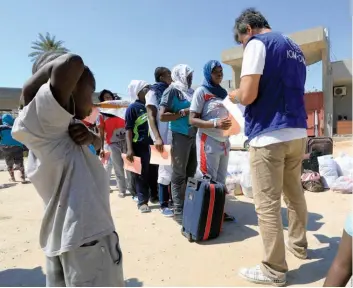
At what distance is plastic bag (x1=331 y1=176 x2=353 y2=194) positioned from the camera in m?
4.40

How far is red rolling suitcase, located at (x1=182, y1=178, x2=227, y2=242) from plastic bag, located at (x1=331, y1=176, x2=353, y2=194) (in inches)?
97.1

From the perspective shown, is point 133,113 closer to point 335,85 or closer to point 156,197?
point 156,197

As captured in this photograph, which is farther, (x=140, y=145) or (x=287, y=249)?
(x=140, y=145)

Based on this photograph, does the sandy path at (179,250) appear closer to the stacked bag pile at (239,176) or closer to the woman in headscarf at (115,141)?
the stacked bag pile at (239,176)

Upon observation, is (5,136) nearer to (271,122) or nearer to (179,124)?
(179,124)

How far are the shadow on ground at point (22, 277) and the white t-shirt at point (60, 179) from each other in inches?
51.5

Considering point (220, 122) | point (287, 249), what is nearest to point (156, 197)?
point (220, 122)

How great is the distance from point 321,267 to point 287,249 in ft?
1.07

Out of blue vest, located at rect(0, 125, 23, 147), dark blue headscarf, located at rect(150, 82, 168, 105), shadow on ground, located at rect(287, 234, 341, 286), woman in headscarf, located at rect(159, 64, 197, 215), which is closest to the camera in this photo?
shadow on ground, located at rect(287, 234, 341, 286)

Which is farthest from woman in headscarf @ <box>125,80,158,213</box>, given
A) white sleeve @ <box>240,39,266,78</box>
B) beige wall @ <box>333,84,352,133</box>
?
beige wall @ <box>333,84,352,133</box>

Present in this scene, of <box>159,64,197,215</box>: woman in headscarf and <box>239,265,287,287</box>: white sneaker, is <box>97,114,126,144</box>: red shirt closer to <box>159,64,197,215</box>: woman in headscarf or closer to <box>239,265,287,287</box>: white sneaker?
<box>159,64,197,215</box>: woman in headscarf

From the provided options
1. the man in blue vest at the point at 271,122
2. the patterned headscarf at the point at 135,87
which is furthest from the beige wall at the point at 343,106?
the man in blue vest at the point at 271,122

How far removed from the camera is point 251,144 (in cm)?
222

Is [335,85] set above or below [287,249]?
above
